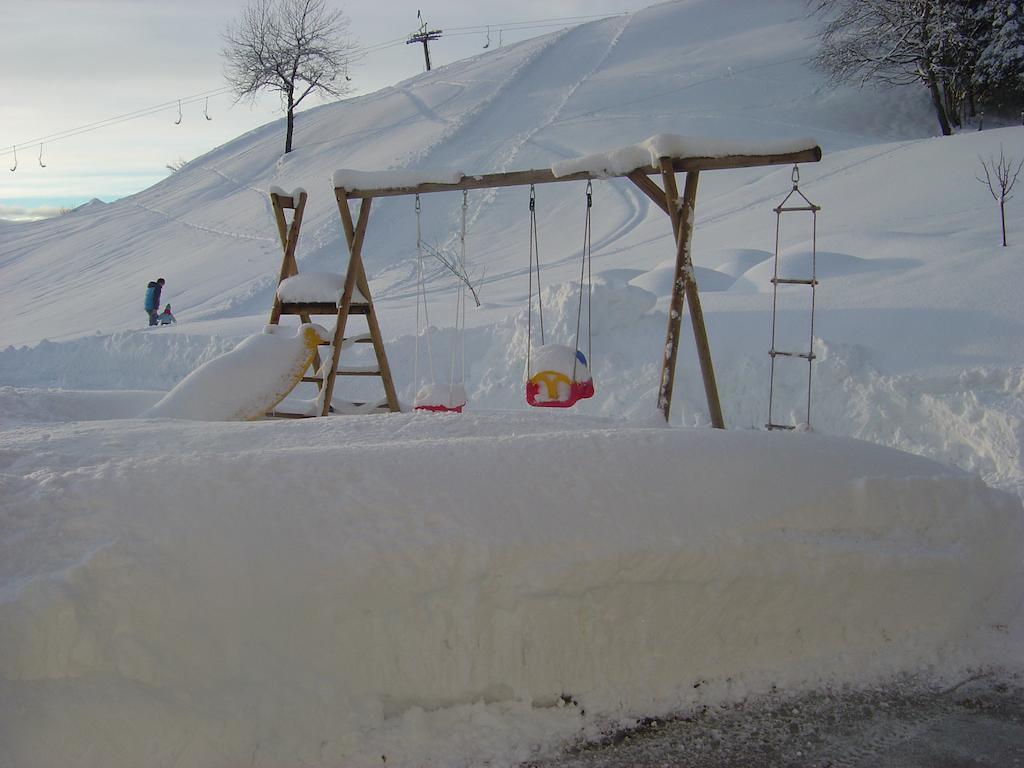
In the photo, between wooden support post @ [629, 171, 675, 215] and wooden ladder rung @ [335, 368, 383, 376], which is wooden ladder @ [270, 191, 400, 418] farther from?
wooden support post @ [629, 171, 675, 215]

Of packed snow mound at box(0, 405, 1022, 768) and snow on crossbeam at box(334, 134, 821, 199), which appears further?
snow on crossbeam at box(334, 134, 821, 199)

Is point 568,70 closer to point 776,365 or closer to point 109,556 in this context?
point 776,365

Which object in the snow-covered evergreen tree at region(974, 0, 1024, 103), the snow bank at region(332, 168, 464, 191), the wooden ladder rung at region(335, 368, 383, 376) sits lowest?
the wooden ladder rung at region(335, 368, 383, 376)

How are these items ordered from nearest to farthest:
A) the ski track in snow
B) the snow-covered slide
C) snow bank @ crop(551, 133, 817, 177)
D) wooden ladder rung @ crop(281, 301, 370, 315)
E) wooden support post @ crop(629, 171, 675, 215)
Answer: snow bank @ crop(551, 133, 817, 177), wooden support post @ crop(629, 171, 675, 215), the snow-covered slide, wooden ladder rung @ crop(281, 301, 370, 315), the ski track in snow

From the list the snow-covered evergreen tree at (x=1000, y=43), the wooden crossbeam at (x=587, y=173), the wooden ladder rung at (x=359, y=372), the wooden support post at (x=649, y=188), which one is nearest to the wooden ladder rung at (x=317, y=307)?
the wooden ladder rung at (x=359, y=372)

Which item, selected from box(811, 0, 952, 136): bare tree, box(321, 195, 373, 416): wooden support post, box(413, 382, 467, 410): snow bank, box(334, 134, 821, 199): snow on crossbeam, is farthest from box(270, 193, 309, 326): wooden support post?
box(811, 0, 952, 136): bare tree

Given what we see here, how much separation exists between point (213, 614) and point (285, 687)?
330 millimetres

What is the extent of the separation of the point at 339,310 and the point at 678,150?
2798 millimetres

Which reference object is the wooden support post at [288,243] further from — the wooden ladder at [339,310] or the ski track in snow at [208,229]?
the ski track in snow at [208,229]

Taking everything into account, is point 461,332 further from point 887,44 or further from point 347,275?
point 887,44

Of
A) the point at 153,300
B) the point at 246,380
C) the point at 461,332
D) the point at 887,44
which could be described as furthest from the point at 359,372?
the point at 887,44

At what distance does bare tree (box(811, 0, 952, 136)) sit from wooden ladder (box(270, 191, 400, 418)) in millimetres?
19906

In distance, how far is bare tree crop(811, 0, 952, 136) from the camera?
21.9 m

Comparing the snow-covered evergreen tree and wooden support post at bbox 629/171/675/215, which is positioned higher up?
the snow-covered evergreen tree
